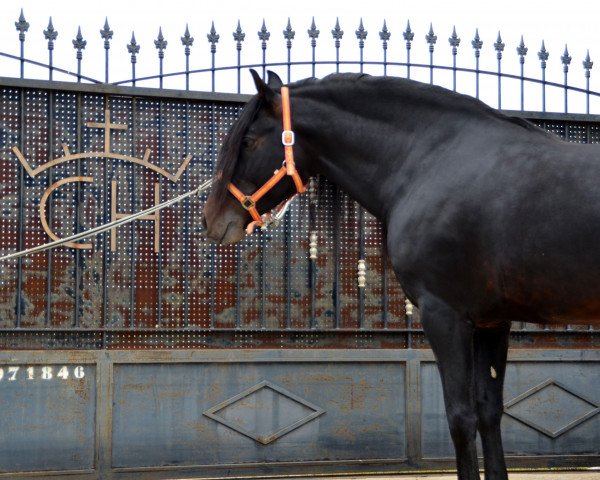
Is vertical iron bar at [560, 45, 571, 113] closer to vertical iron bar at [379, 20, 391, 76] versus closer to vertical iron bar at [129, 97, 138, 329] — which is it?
vertical iron bar at [379, 20, 391, 76]

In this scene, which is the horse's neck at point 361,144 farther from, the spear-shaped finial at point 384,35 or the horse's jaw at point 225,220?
the spear-shaped finial at point 384,35

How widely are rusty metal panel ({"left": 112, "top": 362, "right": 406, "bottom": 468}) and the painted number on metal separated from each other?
27 cm

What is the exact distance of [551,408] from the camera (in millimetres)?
6422

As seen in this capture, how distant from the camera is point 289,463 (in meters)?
→ 6.00

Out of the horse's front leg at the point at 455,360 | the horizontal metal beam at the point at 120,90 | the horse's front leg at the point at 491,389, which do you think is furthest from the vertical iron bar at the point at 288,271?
the horse's front leg at the point at 455,360

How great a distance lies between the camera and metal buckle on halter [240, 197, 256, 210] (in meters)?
4.13

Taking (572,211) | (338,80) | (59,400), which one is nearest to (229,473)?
(59,400)

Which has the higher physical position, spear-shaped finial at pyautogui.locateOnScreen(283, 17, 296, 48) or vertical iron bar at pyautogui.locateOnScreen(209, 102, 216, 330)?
spear-shaped finial at pyautogui.locateOnScreen(283, 17, 296, 48)

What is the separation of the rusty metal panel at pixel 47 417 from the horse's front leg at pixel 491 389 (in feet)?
9.54

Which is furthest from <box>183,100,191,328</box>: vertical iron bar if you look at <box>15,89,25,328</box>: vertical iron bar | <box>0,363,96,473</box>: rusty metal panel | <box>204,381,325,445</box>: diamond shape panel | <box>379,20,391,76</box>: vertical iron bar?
<box>379,20,391,76</box>: vertical iron bar

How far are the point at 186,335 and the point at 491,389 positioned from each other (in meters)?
2.69

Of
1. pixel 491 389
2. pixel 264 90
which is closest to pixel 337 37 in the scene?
pixel 264 90

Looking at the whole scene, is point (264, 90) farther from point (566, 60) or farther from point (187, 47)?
point (566, 60)

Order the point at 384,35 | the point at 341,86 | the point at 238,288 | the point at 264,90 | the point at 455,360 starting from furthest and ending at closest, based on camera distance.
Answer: the point at 384,35
the point at 238,288
the point at 341,86
the point at 264,90
the point at 455,360
